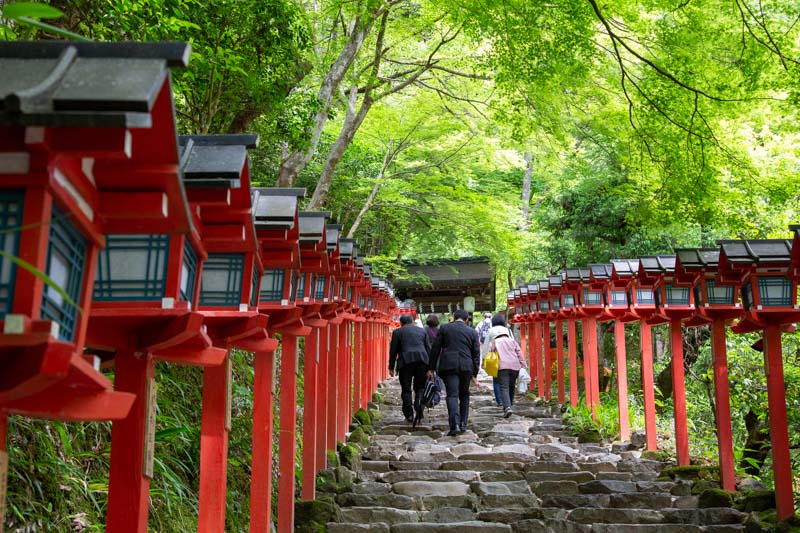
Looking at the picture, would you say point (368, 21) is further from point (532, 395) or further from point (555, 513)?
point (532, 395)

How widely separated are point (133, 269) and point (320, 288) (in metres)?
5.71

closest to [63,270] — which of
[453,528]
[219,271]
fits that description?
[219,271]

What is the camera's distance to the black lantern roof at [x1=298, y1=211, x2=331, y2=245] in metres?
6.91

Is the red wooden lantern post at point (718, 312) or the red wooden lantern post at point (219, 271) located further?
the red wooden lantern post at point (718, 312)

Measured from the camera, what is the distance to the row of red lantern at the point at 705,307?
8.09 metres

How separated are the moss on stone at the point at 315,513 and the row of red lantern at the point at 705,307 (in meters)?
4.53

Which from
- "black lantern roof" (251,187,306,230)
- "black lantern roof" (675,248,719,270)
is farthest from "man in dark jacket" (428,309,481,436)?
"black lantern roof" (251,187,306,230)

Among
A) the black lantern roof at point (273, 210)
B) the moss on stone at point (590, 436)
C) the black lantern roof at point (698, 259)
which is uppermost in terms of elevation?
the black lantern roof at point (698, 259)

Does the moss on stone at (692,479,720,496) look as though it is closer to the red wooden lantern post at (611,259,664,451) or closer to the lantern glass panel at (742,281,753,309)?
the red wooden lantern post at (611,259,664,451)

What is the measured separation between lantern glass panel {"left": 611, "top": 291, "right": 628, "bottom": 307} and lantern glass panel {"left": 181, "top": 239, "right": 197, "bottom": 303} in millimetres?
10765

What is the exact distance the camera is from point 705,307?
9539 millimetres

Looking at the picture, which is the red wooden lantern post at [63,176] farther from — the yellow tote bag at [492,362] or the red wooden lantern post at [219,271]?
the yellow tote bag at [492,362]

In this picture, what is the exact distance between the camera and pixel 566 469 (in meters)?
10.9

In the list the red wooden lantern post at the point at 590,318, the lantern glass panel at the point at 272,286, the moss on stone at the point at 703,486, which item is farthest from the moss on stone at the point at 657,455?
the lantern glass panel at the point at 272,286
